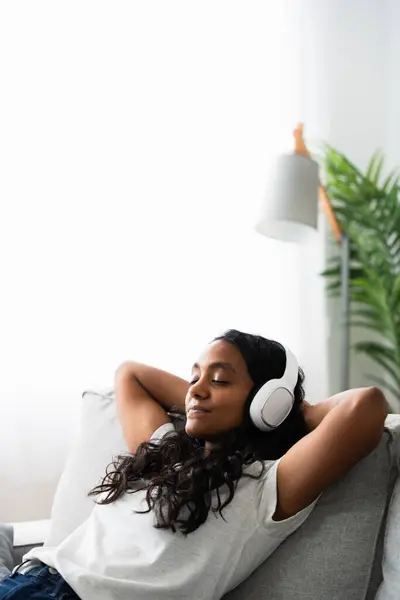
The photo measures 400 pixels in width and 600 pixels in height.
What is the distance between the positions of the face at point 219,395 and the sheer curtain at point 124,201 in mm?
1054

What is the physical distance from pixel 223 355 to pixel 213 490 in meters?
0.25

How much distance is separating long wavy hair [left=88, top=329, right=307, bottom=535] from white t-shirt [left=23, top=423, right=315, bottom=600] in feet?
0.07

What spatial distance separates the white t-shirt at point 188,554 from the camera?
1.13 metres

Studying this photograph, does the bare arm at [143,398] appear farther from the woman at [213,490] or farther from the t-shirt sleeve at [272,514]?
the t-shirt sleeve at [272,514]

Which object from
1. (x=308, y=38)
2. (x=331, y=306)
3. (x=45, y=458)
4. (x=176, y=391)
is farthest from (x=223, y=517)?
(x=308, y=38)

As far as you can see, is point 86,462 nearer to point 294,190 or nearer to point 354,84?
point 294,190

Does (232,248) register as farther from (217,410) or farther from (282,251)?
(217,410)

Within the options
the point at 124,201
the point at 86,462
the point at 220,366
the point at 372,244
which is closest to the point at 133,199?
the point at 124,201

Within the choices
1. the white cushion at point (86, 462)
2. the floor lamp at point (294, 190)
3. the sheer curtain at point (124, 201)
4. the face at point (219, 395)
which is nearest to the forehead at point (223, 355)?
the face at point (219, 395)

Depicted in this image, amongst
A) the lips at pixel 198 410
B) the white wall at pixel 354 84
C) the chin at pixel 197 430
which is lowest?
the chin at pixel 197 430

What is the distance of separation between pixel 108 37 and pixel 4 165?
1.80 feet

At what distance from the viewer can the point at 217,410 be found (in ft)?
4.21

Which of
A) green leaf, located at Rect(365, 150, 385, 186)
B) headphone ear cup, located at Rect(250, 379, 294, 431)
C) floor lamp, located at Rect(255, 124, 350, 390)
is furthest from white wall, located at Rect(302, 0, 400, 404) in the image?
headphone ear cup, located at Rect(250, 379, 294, 431)

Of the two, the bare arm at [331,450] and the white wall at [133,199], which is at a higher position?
the white wall at [133,199]
